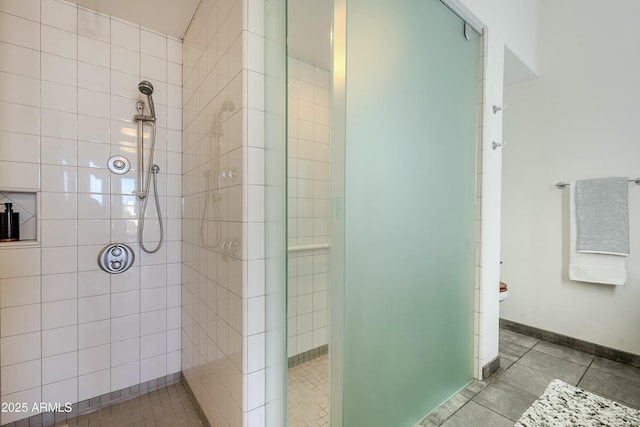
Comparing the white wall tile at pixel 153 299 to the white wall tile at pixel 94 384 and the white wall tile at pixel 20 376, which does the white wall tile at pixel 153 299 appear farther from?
the white wall tile at pixel 20 376

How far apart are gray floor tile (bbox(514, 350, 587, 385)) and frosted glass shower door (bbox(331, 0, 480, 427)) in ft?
2.11

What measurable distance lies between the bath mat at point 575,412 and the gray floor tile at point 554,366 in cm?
17

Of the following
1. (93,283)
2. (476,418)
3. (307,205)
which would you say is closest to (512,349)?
(476,418)

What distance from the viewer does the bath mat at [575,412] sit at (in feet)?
4.69

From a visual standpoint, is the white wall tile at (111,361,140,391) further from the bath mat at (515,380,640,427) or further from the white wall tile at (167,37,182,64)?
the bath mat at (515,380,640,427)

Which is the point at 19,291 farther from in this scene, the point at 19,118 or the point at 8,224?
the point at 19,118

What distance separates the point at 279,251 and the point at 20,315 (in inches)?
59.2

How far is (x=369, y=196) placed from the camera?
A: 43.0 inches

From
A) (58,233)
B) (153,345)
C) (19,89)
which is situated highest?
(19,89)

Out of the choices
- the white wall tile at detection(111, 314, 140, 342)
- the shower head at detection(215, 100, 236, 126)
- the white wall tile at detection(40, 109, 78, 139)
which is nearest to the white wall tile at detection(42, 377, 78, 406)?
the white wall tile at detection(111, 314, 140, 342)

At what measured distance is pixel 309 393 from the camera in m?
1.05

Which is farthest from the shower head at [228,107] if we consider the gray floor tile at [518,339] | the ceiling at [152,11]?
the gray floor tile at [518,339]

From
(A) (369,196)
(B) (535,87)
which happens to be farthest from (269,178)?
(B) (535,87)

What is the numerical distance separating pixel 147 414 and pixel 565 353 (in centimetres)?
300
